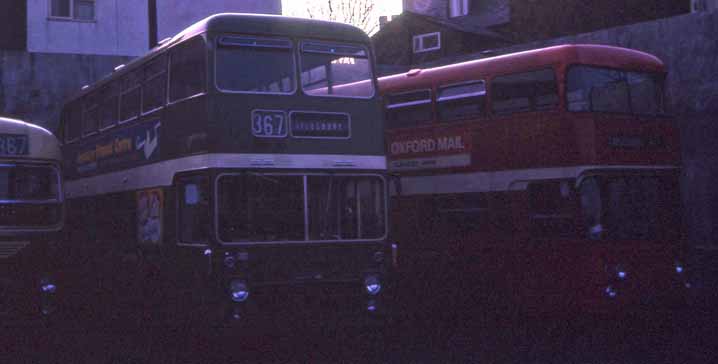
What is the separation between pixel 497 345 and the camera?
11.5m

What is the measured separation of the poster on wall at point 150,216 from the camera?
40.0ft

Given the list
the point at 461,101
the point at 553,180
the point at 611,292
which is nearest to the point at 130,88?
the point at 461,101

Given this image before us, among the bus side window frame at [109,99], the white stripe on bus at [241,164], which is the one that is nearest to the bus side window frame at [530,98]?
the white stripe on bus at [241,164]

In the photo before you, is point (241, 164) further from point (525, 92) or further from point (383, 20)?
point (383, 20)

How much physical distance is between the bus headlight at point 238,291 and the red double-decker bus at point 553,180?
2.38 meters

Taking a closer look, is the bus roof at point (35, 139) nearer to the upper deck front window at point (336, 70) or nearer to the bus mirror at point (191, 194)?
the bus mirror at point (191, 194)

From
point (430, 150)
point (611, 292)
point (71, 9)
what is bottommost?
point (611, 292)

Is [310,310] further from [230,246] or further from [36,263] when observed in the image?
[36,263]

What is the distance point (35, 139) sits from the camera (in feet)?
43.4

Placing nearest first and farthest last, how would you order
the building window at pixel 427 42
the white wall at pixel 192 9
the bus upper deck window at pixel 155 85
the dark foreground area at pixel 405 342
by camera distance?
the dark foreground area at pixel 405 342, the bus upper deck window at pixel 155 85, the white wall at pixel 192 9, the building window at pixel 427 42

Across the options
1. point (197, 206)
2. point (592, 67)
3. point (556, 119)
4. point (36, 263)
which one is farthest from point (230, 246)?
point (592, 67)

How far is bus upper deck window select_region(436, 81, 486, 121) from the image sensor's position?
1355 centimetres

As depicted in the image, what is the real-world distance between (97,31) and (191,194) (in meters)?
21.9

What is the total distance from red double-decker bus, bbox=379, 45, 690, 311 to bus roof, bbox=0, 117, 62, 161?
5.17 meters
